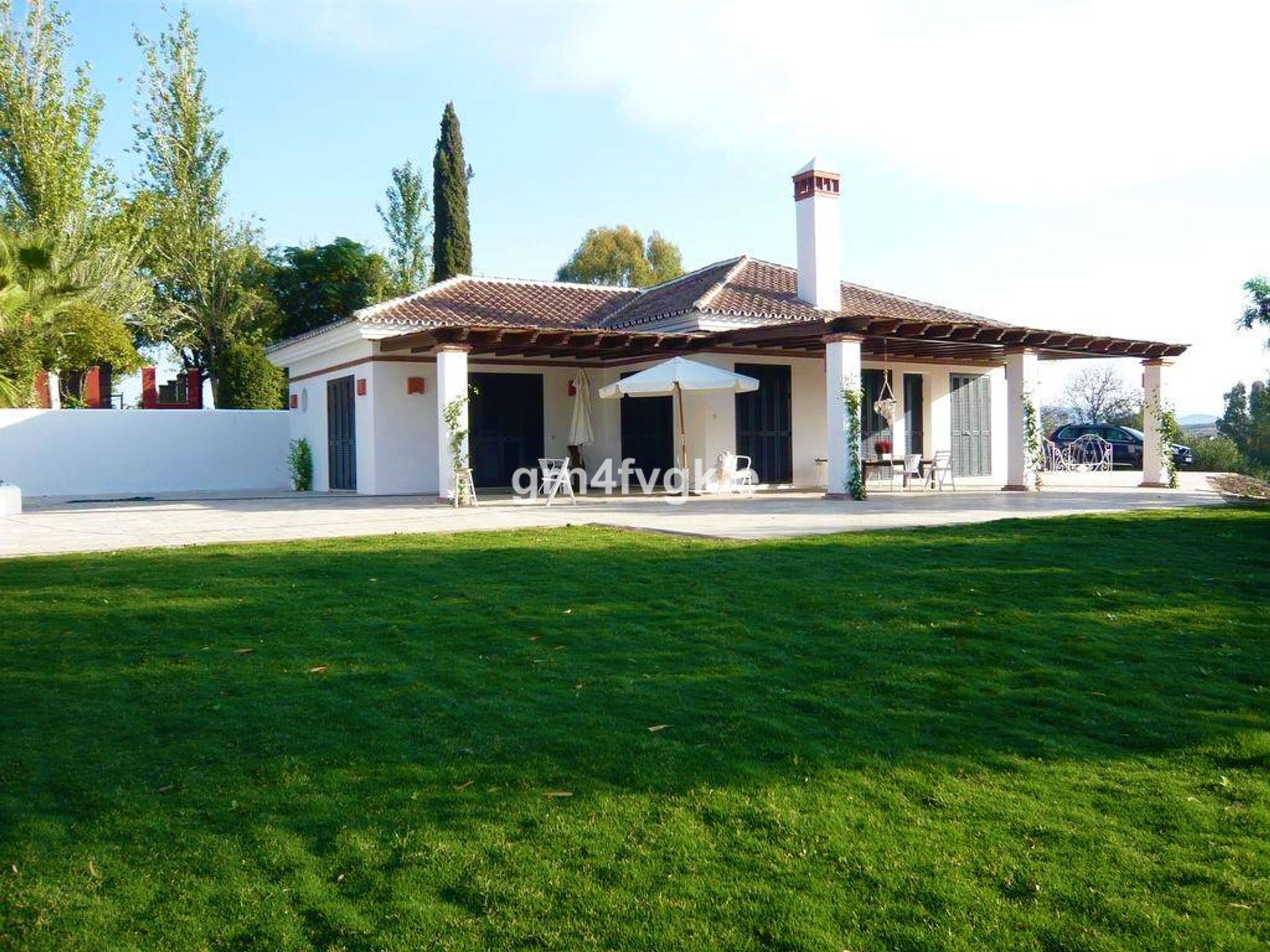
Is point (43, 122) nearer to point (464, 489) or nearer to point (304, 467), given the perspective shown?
point (304, 467)

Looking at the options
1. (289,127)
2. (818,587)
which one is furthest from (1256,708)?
(289,127)

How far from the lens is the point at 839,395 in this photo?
15.5 m

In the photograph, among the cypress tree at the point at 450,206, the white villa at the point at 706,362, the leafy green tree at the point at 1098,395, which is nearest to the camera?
the white villa at the point at 706,362

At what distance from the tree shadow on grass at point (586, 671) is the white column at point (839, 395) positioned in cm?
720

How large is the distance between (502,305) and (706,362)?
4724mm

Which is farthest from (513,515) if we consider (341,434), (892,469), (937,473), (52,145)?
(52,145)

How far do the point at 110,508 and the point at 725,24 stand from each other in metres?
11.7

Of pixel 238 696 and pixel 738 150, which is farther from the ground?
pixel 738 150

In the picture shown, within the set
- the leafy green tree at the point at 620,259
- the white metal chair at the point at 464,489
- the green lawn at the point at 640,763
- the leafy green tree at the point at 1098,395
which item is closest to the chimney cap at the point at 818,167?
the white metal chair at the point at 464,489

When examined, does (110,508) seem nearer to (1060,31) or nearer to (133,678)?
(133,678)

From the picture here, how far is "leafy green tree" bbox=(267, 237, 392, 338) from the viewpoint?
35844 millimetres

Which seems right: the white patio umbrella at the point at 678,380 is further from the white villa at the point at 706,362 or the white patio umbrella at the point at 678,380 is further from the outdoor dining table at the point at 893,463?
the outdoor dining table at the point at 893,463

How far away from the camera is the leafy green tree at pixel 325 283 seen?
3584 centimetres

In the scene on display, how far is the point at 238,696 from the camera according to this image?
4711 mm
